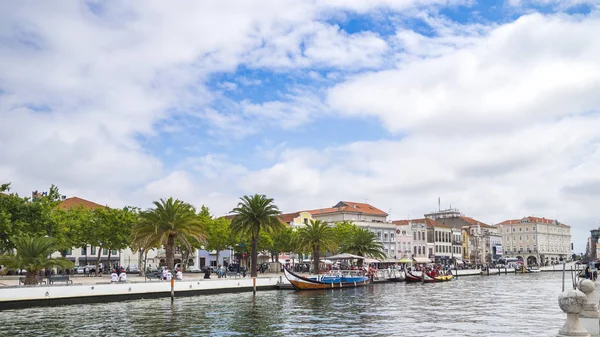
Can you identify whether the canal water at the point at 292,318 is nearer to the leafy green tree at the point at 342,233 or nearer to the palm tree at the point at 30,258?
the palm tree at the point at 30,258

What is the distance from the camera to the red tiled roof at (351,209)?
4894 inches

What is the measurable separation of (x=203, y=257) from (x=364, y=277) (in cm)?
4728

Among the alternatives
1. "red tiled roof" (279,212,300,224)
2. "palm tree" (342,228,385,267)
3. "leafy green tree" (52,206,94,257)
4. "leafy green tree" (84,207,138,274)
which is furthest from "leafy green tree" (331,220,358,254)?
"leafy green tree" (52,206,94,257)

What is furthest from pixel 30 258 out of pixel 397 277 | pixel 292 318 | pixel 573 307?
pixel 397 277

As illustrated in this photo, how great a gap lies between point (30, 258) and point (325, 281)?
106ft

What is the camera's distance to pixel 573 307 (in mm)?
12219

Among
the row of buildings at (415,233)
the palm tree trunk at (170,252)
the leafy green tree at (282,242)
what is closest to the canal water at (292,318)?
the palm tree trunk at (170,252)

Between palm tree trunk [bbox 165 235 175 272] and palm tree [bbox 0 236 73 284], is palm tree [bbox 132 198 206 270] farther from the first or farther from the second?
palm tree [bbox 0 236 73 284]

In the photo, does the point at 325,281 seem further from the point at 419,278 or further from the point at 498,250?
the point at 498,250

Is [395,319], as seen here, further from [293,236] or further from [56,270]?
[293,236]

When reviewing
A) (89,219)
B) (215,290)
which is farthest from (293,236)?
(215,290)

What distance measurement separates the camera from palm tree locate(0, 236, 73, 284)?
44031mm

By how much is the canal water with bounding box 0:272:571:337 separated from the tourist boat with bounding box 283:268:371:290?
1167cm

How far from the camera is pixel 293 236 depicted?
99438 mm
